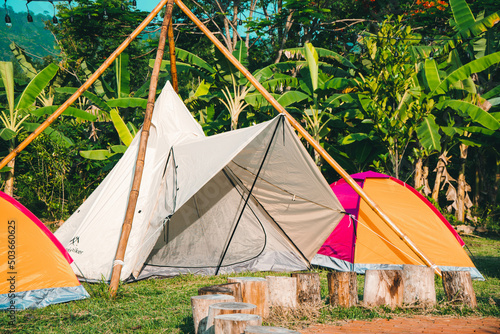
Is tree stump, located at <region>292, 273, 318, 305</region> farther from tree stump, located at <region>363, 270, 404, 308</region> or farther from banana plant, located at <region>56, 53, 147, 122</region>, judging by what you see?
banana plant, located at <region>56, 53, 147, 122</region>

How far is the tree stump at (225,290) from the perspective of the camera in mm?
3596

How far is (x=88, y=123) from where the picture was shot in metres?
14.6

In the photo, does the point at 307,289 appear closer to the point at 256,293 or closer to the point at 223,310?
the point at 256,293

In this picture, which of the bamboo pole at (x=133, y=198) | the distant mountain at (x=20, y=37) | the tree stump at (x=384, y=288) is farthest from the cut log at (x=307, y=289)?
the distant mountain at (x=20, y=37)

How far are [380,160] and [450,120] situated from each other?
1934mm

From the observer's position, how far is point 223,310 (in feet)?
9.75

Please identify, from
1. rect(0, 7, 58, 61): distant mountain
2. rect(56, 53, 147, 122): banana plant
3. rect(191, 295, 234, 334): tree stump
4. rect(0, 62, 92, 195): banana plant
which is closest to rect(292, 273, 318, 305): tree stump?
rect(191, 295, 234, 334): tree stump

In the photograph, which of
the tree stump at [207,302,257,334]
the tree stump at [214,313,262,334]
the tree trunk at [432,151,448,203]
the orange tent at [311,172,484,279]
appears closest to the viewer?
the tree stump at [214,313,262,334]

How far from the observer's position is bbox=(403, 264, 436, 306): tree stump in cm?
443

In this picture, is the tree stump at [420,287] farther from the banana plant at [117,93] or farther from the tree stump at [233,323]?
the banana plant at [117,93]

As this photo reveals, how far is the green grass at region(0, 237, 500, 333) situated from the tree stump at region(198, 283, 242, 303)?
34cm

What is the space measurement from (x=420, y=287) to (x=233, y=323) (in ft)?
8.35

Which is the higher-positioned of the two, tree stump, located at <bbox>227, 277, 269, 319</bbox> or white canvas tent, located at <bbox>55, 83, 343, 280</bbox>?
white canvas tent, located at <bbox>55, 83, 343, 280</bbox>

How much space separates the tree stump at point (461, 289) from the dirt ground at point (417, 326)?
0.97 ft
